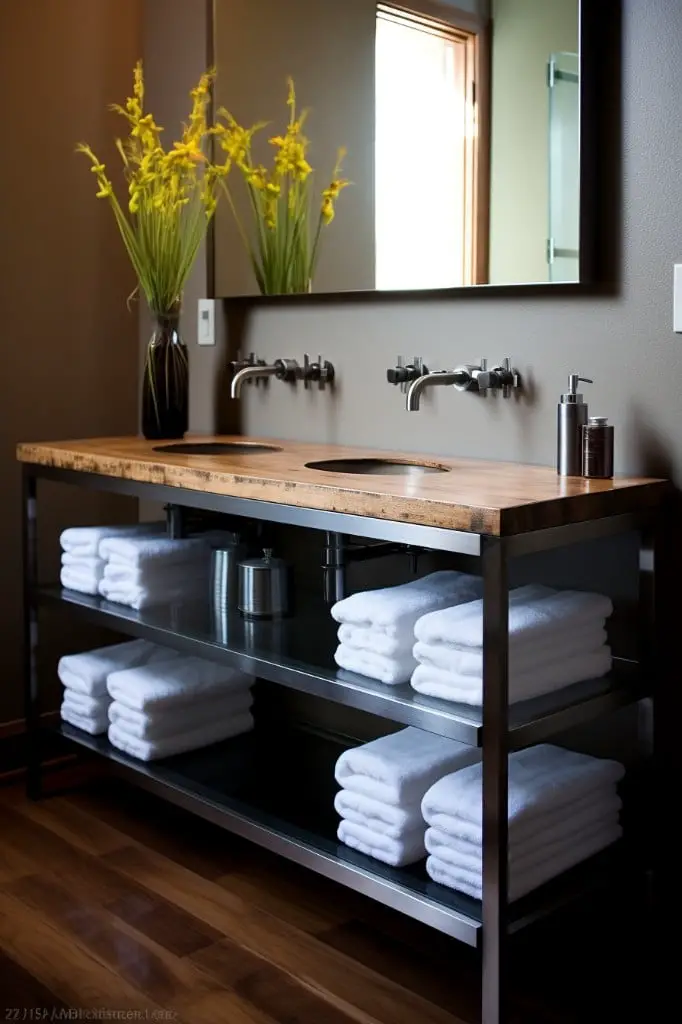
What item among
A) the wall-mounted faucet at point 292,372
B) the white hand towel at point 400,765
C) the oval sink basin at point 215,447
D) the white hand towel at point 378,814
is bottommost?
the white hand towel at point 378,814

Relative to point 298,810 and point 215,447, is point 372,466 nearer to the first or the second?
point 215,447

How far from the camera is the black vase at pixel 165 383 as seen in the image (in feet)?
8.46

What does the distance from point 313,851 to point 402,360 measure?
989mm

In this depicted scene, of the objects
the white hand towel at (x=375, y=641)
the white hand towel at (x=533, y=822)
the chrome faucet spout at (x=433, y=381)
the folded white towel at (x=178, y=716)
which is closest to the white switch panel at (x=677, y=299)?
the chrome faucet spout at (x=433, y=381)

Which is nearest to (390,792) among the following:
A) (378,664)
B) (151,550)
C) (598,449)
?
(378,664)

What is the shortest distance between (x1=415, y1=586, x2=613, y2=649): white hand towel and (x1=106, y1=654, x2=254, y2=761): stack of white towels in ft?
2.55

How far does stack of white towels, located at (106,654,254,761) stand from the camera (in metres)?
2.32

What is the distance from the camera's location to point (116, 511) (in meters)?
3.02

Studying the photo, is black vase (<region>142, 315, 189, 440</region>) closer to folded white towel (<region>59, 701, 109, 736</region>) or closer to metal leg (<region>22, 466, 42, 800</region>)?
metal leg (<region>22, 466, 42, 800</region>)

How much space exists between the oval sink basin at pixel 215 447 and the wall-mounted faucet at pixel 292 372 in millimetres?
123

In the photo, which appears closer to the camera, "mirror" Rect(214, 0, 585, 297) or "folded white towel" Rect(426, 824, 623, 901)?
"folded white towel" Rect(426, 824, 623, 901)

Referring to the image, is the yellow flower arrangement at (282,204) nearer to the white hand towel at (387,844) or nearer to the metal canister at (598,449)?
the metal canister at (598,449)

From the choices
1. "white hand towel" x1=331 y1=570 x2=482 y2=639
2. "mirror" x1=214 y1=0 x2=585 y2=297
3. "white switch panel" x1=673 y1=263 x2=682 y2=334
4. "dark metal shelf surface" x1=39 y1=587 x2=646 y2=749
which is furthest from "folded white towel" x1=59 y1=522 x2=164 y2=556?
"white switch panel" x1=673 y1=263 x2=682 y2=334

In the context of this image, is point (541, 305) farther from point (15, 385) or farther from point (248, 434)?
point (15, 385)
